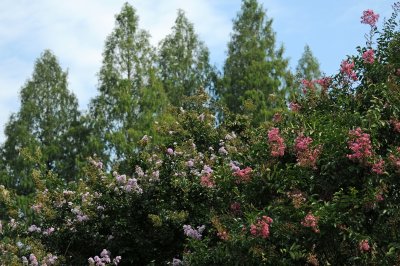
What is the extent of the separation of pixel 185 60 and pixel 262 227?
21.6 m

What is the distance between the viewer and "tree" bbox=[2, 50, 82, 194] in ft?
77.4

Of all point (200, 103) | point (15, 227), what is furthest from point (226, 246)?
point (200, 103)

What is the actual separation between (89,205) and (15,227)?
1387mm

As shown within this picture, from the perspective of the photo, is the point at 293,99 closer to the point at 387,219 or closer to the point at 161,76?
the point at 387,219

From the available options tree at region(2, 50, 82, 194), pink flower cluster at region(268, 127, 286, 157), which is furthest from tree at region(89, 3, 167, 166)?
pink flower cluster at region(268, 127, 286, 157)

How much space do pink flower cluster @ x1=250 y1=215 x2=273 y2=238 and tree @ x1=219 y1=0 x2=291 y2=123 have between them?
17828 mm

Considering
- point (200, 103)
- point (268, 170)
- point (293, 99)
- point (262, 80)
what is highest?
point (262, 80)

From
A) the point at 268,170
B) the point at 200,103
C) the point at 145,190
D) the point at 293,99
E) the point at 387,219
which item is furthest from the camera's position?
the point at 200,103

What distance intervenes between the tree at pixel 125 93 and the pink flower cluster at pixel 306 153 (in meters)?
15.1

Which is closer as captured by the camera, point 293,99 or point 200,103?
point 293,99

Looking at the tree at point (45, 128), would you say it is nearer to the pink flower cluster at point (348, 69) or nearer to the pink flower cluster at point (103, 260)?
the pink flower cluster at point (103, 260)

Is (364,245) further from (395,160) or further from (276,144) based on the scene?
(276,144)

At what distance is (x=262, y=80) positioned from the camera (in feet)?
83.2

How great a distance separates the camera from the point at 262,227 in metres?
5.75
